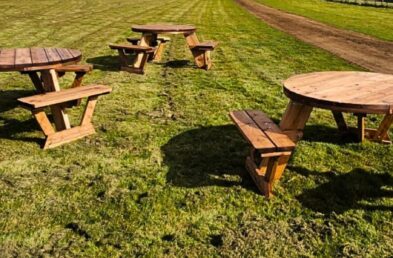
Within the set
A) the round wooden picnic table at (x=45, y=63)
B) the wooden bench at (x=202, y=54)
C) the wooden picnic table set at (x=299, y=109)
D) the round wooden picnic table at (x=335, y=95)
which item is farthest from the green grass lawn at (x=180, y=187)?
the wooden bench at (x=202, y=54)

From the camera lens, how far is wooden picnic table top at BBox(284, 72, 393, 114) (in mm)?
3822

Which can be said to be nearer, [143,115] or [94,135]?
[94,135]

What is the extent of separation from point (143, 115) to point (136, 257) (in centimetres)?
354

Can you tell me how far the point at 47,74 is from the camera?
5.88 metres

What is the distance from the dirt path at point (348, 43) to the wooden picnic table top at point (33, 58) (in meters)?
7.55

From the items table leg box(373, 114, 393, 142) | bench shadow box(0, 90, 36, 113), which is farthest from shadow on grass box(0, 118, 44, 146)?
table leg box(373, 114, 393, 142)

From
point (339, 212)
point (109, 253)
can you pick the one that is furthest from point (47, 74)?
point (339, 212)

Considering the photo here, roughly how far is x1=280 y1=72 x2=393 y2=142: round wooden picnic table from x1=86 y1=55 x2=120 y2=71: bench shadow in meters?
6.02

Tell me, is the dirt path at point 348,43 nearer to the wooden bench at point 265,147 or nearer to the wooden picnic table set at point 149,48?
the wooden picnic table set at point 149,48

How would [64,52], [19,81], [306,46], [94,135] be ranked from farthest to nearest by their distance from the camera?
[306,46], [19,81], [64,52], [94,135]

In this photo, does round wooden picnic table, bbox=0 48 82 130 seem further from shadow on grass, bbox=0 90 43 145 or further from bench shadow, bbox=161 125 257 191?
bench shadow, bbox=161 125 257 191

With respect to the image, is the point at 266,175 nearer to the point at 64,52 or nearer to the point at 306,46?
the point at 64,52

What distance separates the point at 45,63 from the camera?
211 inches

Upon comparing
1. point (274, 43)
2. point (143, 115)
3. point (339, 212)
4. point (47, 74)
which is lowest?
point (274, 43)
